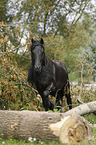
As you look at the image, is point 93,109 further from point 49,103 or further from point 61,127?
point 61,127

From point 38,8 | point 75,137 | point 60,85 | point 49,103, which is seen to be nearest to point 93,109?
point 49,103

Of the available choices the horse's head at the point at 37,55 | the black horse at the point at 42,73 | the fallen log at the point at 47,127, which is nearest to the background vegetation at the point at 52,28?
the black horse at the point at 42,73

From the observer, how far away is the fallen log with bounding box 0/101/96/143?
3484 mm

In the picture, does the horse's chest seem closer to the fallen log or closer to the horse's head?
the horse's head

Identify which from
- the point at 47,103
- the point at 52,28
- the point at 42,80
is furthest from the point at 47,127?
the point at 52,28

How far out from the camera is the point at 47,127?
3.56 m

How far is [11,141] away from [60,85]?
368 cm

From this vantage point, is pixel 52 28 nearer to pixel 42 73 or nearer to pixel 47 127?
pixel 42 73

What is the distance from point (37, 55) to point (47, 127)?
2522 millimetres

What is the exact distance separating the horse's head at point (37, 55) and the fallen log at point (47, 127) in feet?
6.30

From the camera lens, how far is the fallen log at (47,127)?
3.48 m

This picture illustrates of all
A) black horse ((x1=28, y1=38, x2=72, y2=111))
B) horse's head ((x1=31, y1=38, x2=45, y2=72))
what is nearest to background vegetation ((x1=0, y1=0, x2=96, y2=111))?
black horse ((x1=28, y1=38, x2=72, y2=111))

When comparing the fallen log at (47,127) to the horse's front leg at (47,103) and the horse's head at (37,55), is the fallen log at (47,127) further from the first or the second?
the horse's front leg at (47,103)

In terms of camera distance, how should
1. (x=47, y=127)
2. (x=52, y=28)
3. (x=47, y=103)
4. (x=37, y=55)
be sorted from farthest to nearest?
(x=52, y=28) → (x=47, y=103) → (x=37, y=55) → (x=47, y=127)
